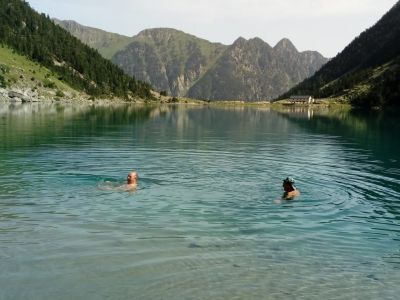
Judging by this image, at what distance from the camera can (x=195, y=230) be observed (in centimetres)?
2253

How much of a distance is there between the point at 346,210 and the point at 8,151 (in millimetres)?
34579

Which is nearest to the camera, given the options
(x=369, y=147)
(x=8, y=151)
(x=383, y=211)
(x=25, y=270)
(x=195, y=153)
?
(x=25, y=270)

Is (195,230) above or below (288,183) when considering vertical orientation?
below

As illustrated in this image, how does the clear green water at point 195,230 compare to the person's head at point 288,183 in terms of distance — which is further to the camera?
the person's head at point 288,183

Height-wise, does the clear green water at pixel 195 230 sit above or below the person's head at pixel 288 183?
below

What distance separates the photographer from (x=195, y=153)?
172 feet

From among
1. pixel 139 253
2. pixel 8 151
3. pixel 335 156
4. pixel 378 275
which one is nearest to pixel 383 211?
pixel 378 275

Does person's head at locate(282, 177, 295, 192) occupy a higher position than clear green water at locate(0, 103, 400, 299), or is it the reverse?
person's head at locate(282, 177, 295, 192)

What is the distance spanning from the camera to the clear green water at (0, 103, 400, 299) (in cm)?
1619

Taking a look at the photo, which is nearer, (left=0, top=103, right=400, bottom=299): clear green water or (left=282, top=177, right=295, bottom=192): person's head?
(left=0, top=103, right=400, bottom=299): clear green water

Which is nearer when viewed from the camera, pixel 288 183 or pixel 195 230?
pixel 195 230

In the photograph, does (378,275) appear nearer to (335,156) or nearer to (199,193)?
(199,193)

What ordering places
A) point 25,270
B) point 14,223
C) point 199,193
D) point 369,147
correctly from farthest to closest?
point 369,147 < point 199,193 < point 14,223 < point 25,270

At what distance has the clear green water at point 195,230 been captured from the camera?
16186mm
